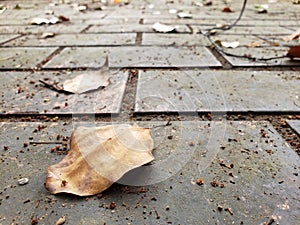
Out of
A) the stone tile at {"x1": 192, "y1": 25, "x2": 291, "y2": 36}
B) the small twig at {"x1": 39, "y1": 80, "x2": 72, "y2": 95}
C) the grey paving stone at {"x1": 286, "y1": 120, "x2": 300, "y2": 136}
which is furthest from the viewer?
the stone tile at {"x1": 192, "y1": 25, "x2": 291, "y2": 36}

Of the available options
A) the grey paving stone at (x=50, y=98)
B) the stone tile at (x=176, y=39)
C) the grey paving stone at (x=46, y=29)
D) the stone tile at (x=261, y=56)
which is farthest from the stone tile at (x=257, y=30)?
the grey paving stone at (x=50, y=98)

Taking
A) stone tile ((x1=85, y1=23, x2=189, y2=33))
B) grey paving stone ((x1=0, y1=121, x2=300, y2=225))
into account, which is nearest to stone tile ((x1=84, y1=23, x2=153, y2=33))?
stone tile ((x1=85, y1=23, x2=189, y2=33))

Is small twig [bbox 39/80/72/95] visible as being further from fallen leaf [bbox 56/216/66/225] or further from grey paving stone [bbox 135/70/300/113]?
fallen leaf [bbox 56/216/66/225]

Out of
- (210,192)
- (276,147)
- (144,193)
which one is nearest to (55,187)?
(144,193)

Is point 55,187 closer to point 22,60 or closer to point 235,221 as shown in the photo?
point 235,221

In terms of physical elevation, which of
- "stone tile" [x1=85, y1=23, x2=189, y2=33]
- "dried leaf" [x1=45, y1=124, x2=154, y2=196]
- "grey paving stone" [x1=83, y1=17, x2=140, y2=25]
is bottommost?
"grey paving stone" [x1=83, y1=17, x2=140, y2=25]

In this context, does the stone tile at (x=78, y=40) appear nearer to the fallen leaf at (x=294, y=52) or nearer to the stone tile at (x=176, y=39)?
the stone tile at (x=176, y=39)
